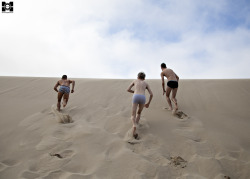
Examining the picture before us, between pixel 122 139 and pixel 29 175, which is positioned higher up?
pixel 122 139

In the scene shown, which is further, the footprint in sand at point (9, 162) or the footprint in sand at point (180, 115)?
the footprint in sand at point (180, 115)

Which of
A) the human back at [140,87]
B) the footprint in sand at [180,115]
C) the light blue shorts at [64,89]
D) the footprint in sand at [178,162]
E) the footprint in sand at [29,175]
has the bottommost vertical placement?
the footprint in sand at [29,175]

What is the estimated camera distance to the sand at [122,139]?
2932 mm

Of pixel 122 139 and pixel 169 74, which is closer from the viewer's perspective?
pixel 122 139

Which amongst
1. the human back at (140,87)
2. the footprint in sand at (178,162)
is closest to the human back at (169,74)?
the human back at (140,87)

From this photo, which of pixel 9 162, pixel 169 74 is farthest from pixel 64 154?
pixel 169 74

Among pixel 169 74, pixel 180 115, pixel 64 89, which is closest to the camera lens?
pixel 180 115

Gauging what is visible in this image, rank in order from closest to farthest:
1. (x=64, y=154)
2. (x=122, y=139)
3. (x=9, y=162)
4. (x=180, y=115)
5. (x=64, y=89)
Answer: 1. (x=9, y=162)
2. (x=64, y=154)
3. (x=122, y=139)
4. (x=180, y=115)
5. (x=64, y=89)

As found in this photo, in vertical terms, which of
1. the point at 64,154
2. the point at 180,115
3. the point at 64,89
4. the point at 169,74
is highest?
the point at 169,74

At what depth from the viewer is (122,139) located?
3.76 m

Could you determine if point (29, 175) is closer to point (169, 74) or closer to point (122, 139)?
point (122, 139)

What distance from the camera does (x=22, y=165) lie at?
302 cm

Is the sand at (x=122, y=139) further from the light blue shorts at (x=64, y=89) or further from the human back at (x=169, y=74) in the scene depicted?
the human back at (x=169, y=74)

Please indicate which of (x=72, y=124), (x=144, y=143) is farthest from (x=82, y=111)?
(x=144, y=143)
